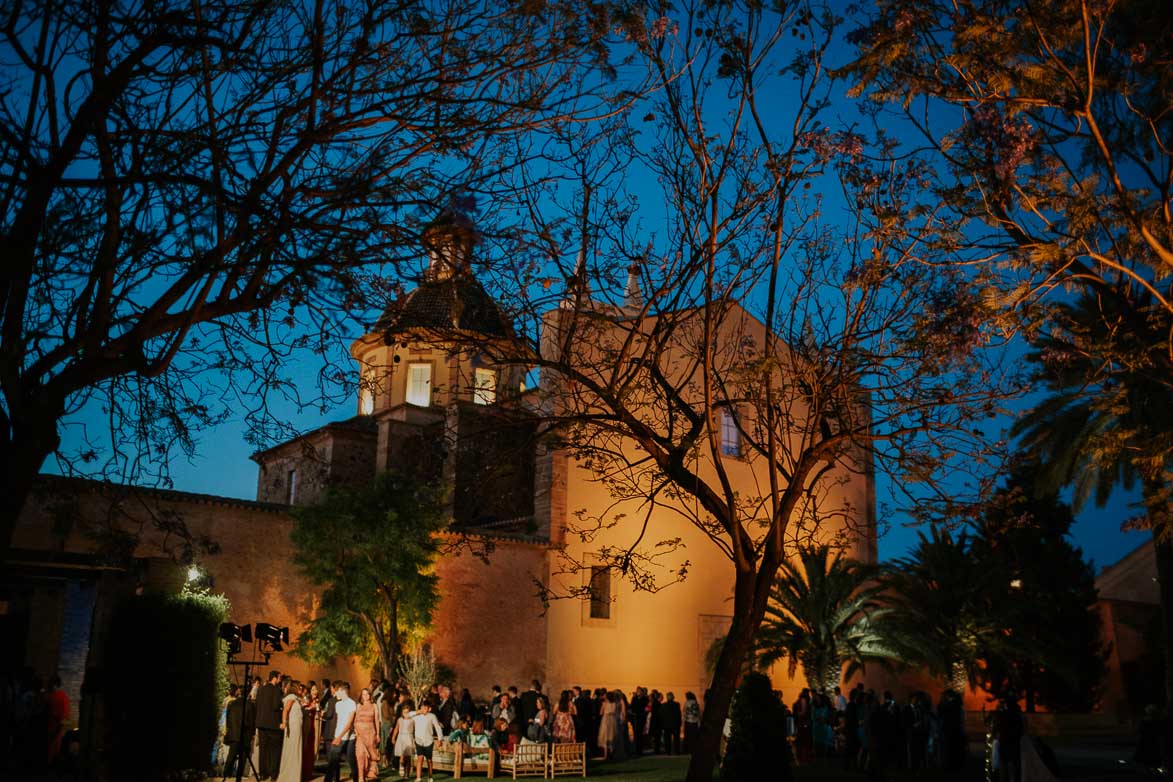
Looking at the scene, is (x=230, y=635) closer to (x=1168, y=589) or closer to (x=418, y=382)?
(x=1168, y=589)

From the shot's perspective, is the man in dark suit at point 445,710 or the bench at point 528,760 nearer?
the bench at point 528,760

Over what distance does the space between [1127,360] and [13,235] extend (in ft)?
38.2

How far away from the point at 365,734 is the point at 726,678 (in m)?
7.80

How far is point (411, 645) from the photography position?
24734 millimetres

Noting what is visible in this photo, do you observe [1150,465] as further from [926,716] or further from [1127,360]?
[926,716]

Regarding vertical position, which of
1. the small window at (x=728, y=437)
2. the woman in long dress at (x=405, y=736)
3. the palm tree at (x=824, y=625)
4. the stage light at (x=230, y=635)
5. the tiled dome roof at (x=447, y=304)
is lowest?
the woman in long dress at (x=405, y=736)

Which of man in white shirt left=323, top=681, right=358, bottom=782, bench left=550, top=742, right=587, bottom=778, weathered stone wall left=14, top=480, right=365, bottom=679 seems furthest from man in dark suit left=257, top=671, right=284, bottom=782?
weathered stone wall left=14, top=480, right=365, bottom=679

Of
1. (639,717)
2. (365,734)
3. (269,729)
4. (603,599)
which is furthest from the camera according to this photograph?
(603,599)

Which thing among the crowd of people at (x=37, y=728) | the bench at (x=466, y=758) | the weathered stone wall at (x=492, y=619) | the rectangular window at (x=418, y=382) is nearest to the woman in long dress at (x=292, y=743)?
the bench at (x=466, y=758)

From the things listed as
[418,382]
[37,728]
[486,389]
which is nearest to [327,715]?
[37,728]

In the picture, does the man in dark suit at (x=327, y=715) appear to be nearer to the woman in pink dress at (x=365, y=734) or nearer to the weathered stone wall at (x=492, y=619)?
the woman in pink dress at (x=365, y=734)

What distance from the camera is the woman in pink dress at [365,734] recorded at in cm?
1738

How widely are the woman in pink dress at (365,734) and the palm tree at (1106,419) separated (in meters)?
10.8

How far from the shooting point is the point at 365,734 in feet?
57.3
